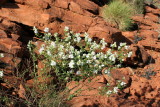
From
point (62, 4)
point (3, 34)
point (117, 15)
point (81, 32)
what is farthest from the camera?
point (117, 15)

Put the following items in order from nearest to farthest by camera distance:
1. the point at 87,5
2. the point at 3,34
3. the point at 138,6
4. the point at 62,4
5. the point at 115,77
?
the point at 3,34 → the point at 115,77 → the point at 62,4 → the point at 87,5 → the point at 138,6

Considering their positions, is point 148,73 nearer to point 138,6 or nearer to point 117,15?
point 117,15

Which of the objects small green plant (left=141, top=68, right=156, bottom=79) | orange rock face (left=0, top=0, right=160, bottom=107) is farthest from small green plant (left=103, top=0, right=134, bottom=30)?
small green plant (left=141, top=68, right=156, bottom=79)

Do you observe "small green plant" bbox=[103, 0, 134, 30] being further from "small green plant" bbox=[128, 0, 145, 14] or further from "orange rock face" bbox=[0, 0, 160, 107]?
"small green plant" bbox=[128, 0, 145, 14]

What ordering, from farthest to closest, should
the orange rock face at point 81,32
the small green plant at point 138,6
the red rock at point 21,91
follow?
the small green plant at point 138,6 → the orange rock face at point 81,32 → the red rock at point 21,91

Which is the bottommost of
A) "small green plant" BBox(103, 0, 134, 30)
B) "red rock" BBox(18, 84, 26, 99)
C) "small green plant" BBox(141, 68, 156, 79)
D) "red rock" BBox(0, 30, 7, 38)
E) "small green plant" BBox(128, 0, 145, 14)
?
"red rock" BBox(18, 84, 26, 99)

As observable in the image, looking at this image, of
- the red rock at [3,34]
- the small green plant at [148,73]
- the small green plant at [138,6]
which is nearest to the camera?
the red rock at [3,34]

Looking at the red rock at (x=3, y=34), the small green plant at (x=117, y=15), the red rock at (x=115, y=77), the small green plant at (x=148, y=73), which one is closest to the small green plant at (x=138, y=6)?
the small green plant at (x=117, y=15)

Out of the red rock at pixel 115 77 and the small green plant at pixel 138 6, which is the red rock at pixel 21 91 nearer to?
the red rock at pixel 115 77

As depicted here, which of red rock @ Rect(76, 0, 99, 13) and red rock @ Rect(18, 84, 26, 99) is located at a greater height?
red rock @ Rect(76, 0, 99, 13)

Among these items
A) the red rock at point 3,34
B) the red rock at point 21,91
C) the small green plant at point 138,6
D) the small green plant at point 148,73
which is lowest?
the red rock at point 21,91

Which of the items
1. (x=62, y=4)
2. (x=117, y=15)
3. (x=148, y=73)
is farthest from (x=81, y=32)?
(x=117, y=15)

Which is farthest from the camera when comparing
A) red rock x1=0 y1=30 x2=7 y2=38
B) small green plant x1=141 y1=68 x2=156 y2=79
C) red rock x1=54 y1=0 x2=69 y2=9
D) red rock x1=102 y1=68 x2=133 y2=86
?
red rock x1=54 y1=0 x2=69 y2=9

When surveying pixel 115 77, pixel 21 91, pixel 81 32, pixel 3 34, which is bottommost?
pixel 21 91
